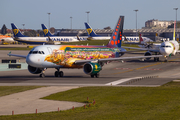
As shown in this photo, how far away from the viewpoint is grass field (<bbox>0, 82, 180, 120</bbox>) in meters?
19.4

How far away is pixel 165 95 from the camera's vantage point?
27172mm

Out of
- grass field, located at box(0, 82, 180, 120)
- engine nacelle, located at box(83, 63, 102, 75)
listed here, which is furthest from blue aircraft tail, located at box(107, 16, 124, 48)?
grass field, located at box(0, 82, 180, 120)

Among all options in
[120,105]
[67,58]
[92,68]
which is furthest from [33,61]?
[120,105]

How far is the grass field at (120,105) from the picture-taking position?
1941 cm

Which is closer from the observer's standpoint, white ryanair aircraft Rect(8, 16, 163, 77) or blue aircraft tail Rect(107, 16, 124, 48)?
white ryanair aircraft Rect(8, 16, 163, 77)

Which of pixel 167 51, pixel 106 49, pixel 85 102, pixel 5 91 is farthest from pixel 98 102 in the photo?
pixel 167 51

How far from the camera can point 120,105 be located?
76.1ft

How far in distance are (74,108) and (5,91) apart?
1007cm

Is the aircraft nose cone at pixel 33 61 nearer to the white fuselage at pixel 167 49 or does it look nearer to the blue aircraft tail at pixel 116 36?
the blue aircraft tail at pixel 116 36

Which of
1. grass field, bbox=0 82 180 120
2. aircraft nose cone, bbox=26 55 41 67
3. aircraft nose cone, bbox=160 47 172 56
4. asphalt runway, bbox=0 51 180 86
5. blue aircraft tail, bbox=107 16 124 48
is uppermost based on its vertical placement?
blue aircraft tail, bbox=107 16 124 48

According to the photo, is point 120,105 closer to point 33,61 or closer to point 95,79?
point 95,79

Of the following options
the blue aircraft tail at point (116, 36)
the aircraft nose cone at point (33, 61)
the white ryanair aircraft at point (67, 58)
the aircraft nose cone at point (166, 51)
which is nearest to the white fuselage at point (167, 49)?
the aircraft nose cone at point (166, 51)

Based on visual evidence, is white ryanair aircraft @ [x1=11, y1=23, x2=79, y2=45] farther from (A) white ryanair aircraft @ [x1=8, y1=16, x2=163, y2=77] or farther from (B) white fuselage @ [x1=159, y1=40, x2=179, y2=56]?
(A) white ryanair aircraft @ [x1=8, y1=16, x2=163, y2=77]

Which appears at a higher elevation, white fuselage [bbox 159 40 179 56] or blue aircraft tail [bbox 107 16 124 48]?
blue aircraft tail [bbox 107 16 124 48]
